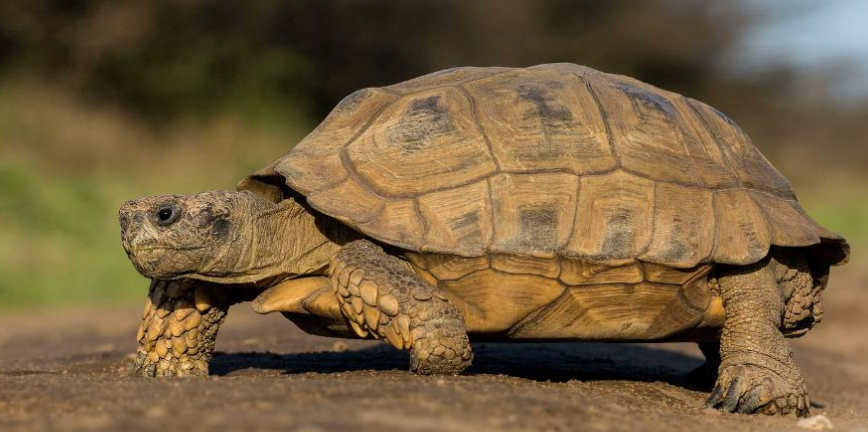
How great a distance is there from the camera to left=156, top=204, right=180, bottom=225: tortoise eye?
175 inches

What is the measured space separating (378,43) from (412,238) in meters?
19.9

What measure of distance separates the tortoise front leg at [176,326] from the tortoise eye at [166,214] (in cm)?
63

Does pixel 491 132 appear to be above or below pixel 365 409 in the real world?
above

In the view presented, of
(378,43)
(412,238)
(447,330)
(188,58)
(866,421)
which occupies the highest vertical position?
(378,43)

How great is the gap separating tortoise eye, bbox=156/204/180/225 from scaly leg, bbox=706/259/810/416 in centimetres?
259

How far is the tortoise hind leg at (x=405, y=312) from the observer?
427 centimetres

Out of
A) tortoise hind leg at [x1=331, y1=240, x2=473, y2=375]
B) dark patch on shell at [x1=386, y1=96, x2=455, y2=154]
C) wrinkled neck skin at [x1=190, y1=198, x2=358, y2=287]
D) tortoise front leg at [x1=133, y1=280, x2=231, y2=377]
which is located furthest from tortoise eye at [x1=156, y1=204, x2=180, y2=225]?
dark patch on shell at [x1=386, y1=96, x2=455, y2=154]

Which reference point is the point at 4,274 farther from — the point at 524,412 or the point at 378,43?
the point at 378,43

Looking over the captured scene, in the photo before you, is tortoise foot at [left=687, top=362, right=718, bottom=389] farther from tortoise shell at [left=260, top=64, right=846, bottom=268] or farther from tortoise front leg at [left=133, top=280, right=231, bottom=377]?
tortoise front leg at [left=133, top=280, right=231, bottom=377]

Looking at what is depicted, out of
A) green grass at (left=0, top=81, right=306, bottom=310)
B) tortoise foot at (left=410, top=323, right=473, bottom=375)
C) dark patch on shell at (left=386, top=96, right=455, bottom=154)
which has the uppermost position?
green grass at (left=0, top=81, right=306, bottom=310)

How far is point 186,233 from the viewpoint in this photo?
14.7 ft

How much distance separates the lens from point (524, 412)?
341 centimetres

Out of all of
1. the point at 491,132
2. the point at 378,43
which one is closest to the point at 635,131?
the point at 491,132

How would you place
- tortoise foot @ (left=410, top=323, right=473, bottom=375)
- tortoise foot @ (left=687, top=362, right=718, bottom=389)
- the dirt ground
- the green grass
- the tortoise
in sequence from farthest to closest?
the green grass < tortoise foot @ (left=687, top=362, right=718, bottom=389) < the tortoise < tortoise foot @ (left=410, top=323, right=473, bottom=375) < the dirt ground
